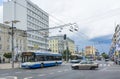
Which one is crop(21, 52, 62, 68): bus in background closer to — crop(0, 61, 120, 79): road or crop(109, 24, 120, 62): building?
crop(0, 61, 120, 79): road

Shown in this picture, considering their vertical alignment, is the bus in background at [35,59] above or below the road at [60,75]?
above

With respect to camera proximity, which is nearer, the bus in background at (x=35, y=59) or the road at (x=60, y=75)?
the road at (x=60, y=75)

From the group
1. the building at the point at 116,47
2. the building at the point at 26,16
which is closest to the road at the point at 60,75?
the building at the point at 116,47

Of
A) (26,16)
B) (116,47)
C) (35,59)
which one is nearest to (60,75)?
(35,59)

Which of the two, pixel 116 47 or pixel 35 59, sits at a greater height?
pixel 116 47

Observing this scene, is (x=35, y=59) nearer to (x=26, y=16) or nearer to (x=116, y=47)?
(x=116, y=47)

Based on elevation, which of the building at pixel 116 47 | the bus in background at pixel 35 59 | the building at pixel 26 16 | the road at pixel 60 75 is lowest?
the road at pixel 60 75

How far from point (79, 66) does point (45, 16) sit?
A: 11034cm

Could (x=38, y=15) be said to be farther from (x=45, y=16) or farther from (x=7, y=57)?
(x=7, y=57)

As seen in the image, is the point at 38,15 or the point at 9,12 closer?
the point at 9,12

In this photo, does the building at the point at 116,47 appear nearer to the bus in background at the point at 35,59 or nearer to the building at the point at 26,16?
the building at the point at 26,16

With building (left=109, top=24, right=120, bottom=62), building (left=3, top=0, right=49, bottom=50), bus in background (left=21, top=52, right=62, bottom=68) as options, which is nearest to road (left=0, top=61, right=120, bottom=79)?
bus in background (left=21, top=52, right=62, bottom=68)

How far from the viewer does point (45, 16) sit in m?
151

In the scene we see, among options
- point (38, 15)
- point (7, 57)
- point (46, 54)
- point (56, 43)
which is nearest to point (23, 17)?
point (38, 15)
